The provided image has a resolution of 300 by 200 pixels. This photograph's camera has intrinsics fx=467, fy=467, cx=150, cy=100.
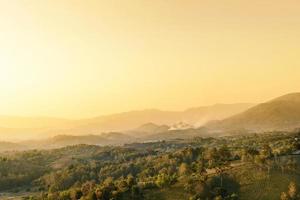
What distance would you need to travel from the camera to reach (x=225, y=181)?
107 m

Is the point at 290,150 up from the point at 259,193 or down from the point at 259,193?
up

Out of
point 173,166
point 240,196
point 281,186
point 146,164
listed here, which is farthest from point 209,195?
point 146,164

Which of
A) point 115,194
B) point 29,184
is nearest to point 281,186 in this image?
point 115,194

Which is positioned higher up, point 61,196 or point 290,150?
point 290,150

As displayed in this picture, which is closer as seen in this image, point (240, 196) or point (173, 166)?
point (240, 196)

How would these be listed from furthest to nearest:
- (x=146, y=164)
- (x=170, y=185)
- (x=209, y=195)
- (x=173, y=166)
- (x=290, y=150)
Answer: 1. (x=146, y=164)
2. (x=173, y=166)
3. (x=290, y=150)
4. (x=170, y=185)
5. (x=209, y=195)

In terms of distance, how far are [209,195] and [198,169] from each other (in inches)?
857

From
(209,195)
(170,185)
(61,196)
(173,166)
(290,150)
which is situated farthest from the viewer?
(173,166)

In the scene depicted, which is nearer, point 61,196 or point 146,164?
point 61,196

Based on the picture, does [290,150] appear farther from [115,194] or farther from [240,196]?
[115,194]

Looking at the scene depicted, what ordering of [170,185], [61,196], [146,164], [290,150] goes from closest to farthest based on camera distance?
[170,185], [61,196], [290,150], [146,164]

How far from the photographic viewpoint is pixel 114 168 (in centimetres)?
18250

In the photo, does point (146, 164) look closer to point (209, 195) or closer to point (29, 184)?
point (29, 184)

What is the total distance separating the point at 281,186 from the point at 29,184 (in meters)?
112
